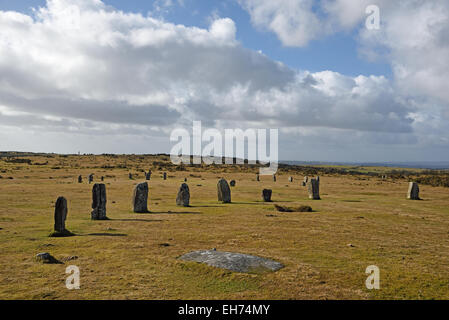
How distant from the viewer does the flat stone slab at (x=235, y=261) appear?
10812 mm

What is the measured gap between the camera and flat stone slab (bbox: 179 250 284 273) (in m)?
10.8

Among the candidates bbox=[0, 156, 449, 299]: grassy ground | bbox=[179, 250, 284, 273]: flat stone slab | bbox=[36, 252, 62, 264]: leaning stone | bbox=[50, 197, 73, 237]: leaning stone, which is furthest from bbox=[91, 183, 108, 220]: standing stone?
bbox=[179, 250, 284, 273]: flat stone slab

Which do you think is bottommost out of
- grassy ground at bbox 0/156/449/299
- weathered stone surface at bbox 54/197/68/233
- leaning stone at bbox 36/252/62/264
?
grassy ground at bbox 0/156/449/299

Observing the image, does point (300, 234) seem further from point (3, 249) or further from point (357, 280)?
point (3, 249)

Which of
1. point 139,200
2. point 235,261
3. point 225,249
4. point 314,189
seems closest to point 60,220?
point 225,249

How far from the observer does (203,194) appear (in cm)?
3825

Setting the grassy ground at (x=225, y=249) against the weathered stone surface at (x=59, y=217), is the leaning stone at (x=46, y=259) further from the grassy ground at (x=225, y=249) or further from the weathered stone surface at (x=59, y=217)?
the weathered stone surface at (x=59, y=217)

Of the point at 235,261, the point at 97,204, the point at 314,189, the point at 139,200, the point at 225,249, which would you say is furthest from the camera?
the point at 314,189

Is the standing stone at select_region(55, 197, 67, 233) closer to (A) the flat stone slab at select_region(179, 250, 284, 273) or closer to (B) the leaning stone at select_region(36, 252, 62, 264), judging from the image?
(B) the leaning stone at select_region(36, 252, 62, 264)

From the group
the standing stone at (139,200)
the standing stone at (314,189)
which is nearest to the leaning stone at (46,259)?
the standing stone at (139,200)

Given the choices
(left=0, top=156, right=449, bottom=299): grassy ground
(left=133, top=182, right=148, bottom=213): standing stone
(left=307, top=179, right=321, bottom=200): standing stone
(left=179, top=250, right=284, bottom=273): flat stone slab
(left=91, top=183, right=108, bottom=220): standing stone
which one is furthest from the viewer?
(left=307, top=179, right=321, bottom=200): standing stone

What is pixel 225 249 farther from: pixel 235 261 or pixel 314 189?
pixel 314 189

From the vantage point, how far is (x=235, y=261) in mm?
11203
